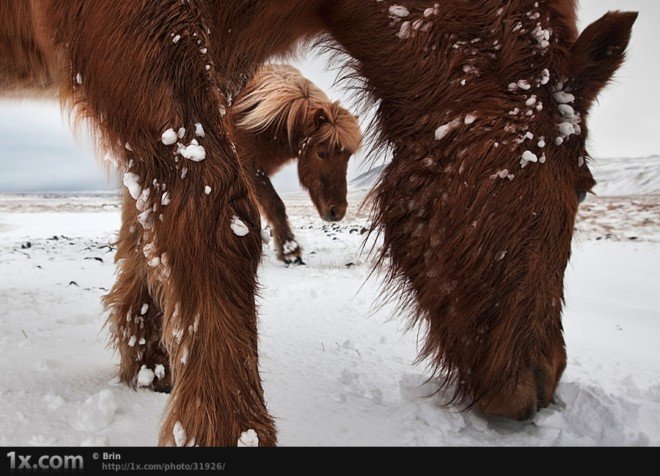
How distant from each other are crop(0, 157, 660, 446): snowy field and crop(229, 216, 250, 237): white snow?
1.78ft

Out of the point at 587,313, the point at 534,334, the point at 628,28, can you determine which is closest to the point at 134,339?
the point at 534,334

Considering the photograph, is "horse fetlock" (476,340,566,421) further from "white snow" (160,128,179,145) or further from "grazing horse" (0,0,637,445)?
"white snow" (160,128,179,145)

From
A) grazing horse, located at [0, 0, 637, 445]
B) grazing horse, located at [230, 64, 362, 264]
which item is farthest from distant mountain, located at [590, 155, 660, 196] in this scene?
grazing horse, located at [0, 0, 637, 445]

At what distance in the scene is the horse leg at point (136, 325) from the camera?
1.96 m

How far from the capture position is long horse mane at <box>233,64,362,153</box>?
17.8 ft

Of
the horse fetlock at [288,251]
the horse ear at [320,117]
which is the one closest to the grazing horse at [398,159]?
the horse ear at [320,117]

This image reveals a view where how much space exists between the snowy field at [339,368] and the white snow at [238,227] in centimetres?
54

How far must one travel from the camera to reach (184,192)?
131 centimetres

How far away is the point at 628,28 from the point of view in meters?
1.43

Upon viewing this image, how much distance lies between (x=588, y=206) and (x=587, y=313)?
11.8 ft

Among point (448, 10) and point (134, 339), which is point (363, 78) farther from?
point (134, 339)

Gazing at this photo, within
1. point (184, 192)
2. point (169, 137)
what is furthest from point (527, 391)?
point (169, 137)

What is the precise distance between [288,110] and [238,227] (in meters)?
4.46

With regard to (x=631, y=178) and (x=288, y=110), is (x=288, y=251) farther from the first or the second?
(x=631, y=178)
